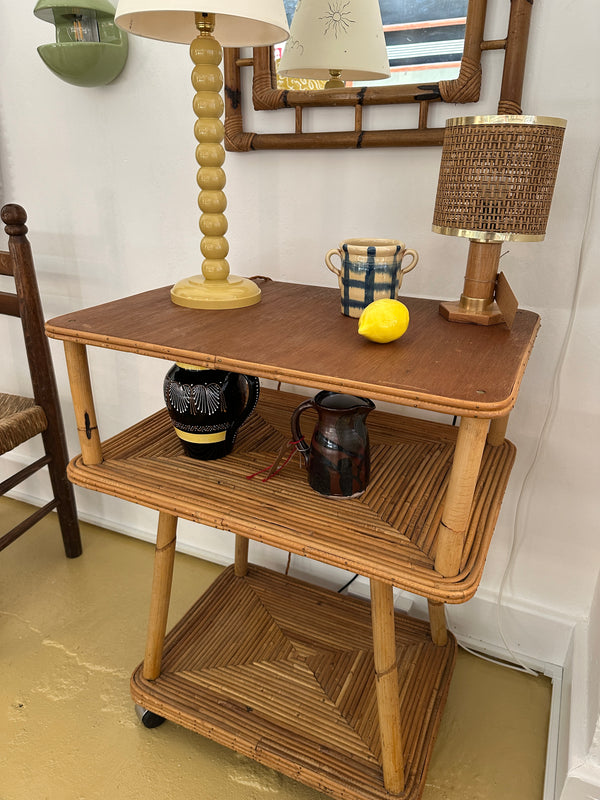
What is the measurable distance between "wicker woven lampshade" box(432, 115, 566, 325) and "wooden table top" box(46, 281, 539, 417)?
4.4 inches

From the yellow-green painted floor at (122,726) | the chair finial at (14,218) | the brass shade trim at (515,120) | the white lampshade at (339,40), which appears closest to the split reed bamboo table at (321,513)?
the yellow-green painted floor at (122,726)

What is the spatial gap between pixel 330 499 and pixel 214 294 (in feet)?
1.24

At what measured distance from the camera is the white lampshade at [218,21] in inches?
26.9

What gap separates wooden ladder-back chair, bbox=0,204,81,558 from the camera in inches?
50.1

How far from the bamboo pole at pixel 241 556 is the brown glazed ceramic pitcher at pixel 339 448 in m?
0.52

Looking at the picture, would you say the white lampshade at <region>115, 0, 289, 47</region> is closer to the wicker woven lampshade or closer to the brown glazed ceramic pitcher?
the wicker woven lampshade

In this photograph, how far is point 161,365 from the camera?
56.6 inches

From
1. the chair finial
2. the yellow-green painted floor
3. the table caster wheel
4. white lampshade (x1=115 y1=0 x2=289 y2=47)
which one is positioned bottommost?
the yellow-green painted floor

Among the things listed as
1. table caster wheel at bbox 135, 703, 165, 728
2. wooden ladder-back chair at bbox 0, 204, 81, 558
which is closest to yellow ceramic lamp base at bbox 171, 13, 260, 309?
wooden ladder-back chair at bbox 0, 204, 81, 558

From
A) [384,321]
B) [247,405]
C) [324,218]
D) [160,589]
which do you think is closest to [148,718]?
[160,589]

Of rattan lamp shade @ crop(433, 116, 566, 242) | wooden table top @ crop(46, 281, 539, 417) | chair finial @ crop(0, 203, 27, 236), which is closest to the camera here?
wooden table top @ crop(46, 281, 539, 417)

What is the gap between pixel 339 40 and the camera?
36.3 inches

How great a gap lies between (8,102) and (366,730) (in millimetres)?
1590

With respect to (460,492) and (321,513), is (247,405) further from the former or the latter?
(460,492)
